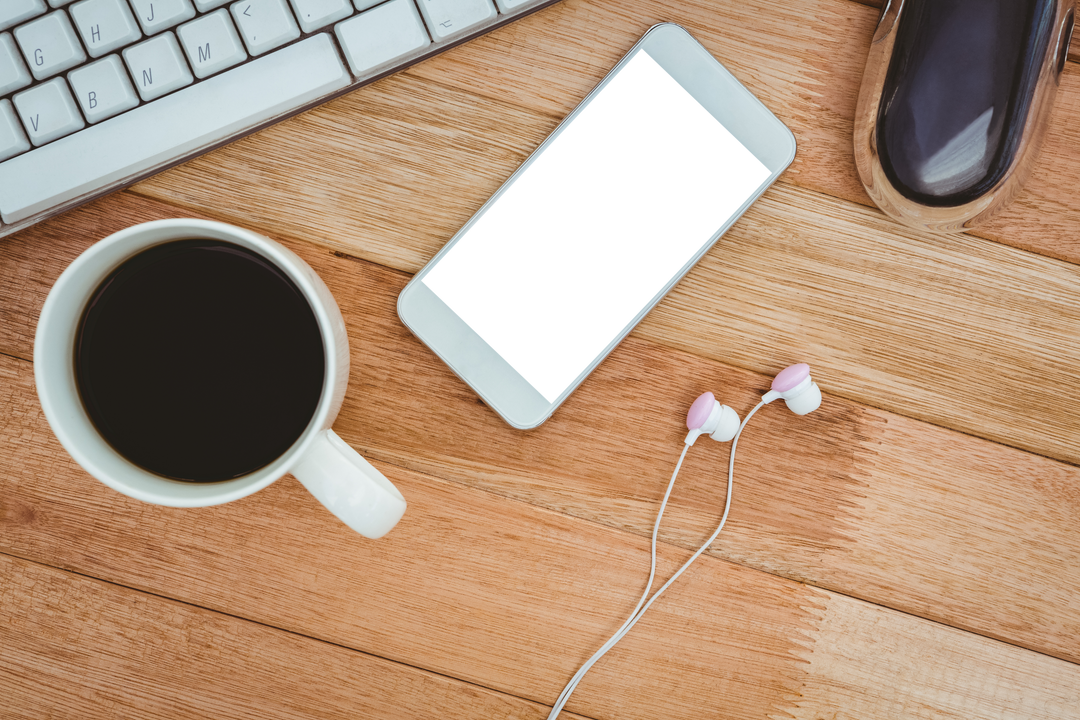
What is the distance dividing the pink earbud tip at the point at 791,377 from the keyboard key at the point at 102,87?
17.6 inches

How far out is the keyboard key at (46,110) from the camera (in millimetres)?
389

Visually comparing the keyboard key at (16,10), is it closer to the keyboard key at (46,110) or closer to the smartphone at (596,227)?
the keyboard key at (46,110)

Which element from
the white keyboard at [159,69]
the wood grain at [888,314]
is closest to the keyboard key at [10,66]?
the white keyboard at [159,69]

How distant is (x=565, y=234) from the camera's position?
470 mm

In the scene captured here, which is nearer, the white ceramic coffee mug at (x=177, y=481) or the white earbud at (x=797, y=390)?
the white ceramic coffee mug at (x=177, y=481)

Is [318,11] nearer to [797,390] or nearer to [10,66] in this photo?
[10,66]

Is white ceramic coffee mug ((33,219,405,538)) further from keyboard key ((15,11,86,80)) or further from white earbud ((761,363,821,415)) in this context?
white earbud ((761,363,821,415))

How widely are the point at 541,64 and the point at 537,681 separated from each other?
44 cm

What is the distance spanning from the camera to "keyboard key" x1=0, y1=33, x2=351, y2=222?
401 millimetres

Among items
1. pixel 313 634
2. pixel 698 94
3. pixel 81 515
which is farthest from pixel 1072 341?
pixel 81 515

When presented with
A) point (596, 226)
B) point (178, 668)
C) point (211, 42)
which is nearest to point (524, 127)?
point (596, 226)

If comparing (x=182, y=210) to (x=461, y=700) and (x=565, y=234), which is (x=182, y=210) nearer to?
(x=565, y=234)

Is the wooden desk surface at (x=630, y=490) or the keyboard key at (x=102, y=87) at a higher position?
the keyboard key at (x=102, y=87)

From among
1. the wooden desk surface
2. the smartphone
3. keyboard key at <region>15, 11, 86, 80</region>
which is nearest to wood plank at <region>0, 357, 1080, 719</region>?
the wooden desk surface
